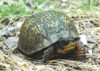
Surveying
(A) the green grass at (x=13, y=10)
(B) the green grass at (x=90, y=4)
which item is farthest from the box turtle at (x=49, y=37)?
(B) the green grass at (x=90, y=4)

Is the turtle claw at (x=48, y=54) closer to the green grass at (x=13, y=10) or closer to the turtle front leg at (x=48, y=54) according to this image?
the turtle front leg at (x=48, y=54)

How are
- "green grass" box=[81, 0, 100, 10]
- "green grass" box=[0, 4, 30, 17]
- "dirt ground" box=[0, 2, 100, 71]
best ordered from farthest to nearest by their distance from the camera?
1. "green grass" box=[81, 0, 100, 10]
2. "green grass" box=[0, 4, 30, 17]
3. "dirt ground" box=[0, 2, 100, 71]

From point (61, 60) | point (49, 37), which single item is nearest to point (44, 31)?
point (49, 37)

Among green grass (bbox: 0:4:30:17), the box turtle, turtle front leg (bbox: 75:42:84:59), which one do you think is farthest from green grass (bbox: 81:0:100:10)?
turtle front leg (bbox: 75:42:84:59)

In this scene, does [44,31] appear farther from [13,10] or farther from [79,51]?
[13,10]

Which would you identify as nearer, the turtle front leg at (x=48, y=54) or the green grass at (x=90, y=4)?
the turtle front leg at (x=48, y=54)

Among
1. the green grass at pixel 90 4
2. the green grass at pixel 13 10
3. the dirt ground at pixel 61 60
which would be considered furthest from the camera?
the green grass at pixel 90 4

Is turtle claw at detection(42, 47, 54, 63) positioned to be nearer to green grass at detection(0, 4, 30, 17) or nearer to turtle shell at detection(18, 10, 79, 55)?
turtle shell at detection(18, 10, 79, 55)
